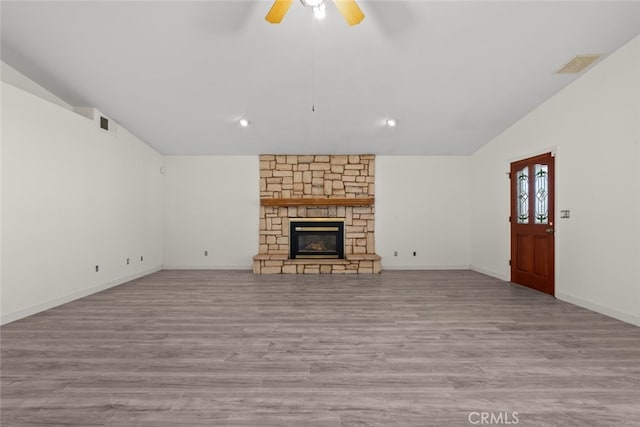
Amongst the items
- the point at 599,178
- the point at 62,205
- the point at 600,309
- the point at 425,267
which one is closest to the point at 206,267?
the point at 62,205

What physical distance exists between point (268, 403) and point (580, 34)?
425 centimetres

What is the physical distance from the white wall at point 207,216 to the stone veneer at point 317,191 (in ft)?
1.15

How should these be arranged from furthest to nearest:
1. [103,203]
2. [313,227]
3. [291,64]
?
[313,227]
[103,203]
[291,64]

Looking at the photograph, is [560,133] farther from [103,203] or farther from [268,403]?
[103,203]

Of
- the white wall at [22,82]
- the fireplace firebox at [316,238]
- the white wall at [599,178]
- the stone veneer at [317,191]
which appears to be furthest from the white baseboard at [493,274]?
the white wall at [22,82]

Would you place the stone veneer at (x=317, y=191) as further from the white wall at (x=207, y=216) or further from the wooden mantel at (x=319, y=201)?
the white wall at (x=207, y=216)

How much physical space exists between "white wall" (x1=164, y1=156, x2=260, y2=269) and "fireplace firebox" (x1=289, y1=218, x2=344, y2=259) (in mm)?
795

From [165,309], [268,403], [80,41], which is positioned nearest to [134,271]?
[165,309]

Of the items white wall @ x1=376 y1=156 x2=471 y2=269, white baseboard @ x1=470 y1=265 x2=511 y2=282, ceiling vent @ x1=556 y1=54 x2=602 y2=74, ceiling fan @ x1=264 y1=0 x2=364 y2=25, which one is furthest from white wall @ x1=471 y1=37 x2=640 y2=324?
ceiling fan @ x1=264 y1=0 x2=364 y2=25

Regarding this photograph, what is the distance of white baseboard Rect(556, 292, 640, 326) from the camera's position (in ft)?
10.1

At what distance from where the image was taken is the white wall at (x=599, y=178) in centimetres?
318

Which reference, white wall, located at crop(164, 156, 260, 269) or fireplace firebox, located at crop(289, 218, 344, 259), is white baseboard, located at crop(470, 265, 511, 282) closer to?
fireplace firebox, located at crop(289, 218, 344, 259)

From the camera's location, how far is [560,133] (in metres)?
4.12

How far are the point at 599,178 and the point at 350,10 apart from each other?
3.32m
